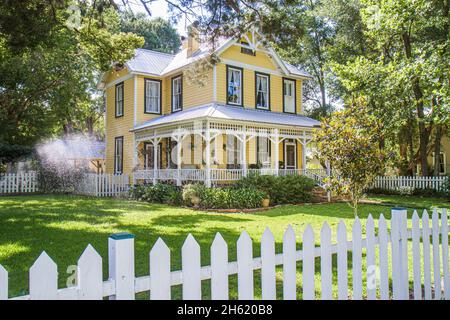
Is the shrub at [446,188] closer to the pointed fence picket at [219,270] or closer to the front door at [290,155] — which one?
the front door at [290,155]

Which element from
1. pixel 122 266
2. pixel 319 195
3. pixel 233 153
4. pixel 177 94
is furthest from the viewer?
pixel 177 94

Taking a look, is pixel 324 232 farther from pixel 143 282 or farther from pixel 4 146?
pixel 4 146

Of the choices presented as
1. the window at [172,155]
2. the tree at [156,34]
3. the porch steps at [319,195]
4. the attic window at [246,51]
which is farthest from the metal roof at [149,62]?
the tree at [156,34]

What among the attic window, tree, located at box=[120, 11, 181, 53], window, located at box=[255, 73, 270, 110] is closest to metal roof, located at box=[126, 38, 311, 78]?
window, located at box=[255, 73, 270, 110]

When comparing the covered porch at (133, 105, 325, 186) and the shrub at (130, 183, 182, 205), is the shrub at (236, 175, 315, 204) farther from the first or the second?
the shrub at (130, 183, 182, 205)

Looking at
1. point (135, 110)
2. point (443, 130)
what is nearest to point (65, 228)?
point (135, 110)

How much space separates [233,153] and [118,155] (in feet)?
25.6

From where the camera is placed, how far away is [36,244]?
23.3ft

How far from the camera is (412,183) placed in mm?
20641

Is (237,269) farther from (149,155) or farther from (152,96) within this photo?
(152,96)

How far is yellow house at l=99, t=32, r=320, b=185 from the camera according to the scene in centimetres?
1753

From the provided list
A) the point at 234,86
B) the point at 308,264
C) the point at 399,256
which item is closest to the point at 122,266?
the point at 308,264

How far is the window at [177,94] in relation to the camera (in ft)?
68.4

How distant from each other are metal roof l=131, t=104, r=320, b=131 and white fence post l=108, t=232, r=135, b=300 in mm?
13579
